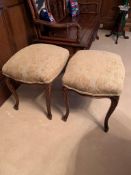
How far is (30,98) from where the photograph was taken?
5.63 feet

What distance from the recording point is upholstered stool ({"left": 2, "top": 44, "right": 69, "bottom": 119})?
1.23 meters

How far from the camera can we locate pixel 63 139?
1.34 meters

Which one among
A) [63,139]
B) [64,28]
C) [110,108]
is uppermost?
[64,28]

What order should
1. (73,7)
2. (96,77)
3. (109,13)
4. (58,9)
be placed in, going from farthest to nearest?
(109,13) < (73,7) < (58,9) < (96,77)

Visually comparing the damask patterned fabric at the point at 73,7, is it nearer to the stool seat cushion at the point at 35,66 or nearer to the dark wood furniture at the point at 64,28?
the dark wood furniture at the point at 64,28

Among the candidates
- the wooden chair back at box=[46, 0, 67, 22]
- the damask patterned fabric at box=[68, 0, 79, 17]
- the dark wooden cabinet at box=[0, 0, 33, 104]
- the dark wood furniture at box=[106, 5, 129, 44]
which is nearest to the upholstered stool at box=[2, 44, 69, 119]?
the dark wooden cabinet at box=[0, 0, 33, 104]

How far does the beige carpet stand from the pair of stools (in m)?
0.12

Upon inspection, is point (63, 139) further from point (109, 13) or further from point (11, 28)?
point (109, 13)

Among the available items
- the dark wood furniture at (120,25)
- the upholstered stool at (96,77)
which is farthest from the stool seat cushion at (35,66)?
the dark wood furniture at (120,25)

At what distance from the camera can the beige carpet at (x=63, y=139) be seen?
3.81 feet

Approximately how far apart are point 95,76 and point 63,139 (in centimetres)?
61

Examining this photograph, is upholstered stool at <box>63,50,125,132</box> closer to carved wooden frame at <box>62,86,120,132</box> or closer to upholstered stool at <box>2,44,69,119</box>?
carved wooden frame at <box>62,86,120,132</box>

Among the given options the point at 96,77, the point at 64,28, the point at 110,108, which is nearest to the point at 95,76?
the point at 96,77

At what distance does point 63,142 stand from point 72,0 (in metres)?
2.01
